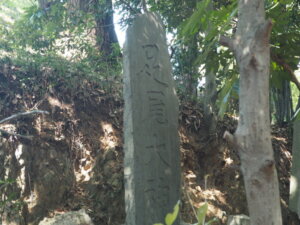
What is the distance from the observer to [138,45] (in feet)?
11.6

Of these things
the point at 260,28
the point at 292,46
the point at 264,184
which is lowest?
the point at 264,184

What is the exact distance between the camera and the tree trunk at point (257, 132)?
156 cm

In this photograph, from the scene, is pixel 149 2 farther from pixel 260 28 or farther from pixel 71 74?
pixel 260 28

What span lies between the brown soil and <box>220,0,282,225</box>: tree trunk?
2.92 meters

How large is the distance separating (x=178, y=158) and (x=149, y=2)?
3086mm

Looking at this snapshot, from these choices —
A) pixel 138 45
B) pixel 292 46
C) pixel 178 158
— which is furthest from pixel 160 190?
pixel 292 46

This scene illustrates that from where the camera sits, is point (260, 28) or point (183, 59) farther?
point (183, 59)

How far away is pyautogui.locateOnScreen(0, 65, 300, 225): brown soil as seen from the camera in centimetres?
446

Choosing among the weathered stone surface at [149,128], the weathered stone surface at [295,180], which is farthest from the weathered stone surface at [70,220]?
the weathered stone surface at [295,180]

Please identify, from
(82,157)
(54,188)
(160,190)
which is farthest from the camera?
(82,157)

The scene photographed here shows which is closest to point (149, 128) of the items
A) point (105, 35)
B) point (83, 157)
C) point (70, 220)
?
point (70, 220)

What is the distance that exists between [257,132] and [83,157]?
367 centimetres

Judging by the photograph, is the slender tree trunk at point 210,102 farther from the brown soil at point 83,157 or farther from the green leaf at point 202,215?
the green leaf at point 202,215

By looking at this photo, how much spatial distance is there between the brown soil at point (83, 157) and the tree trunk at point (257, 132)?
115 inches
